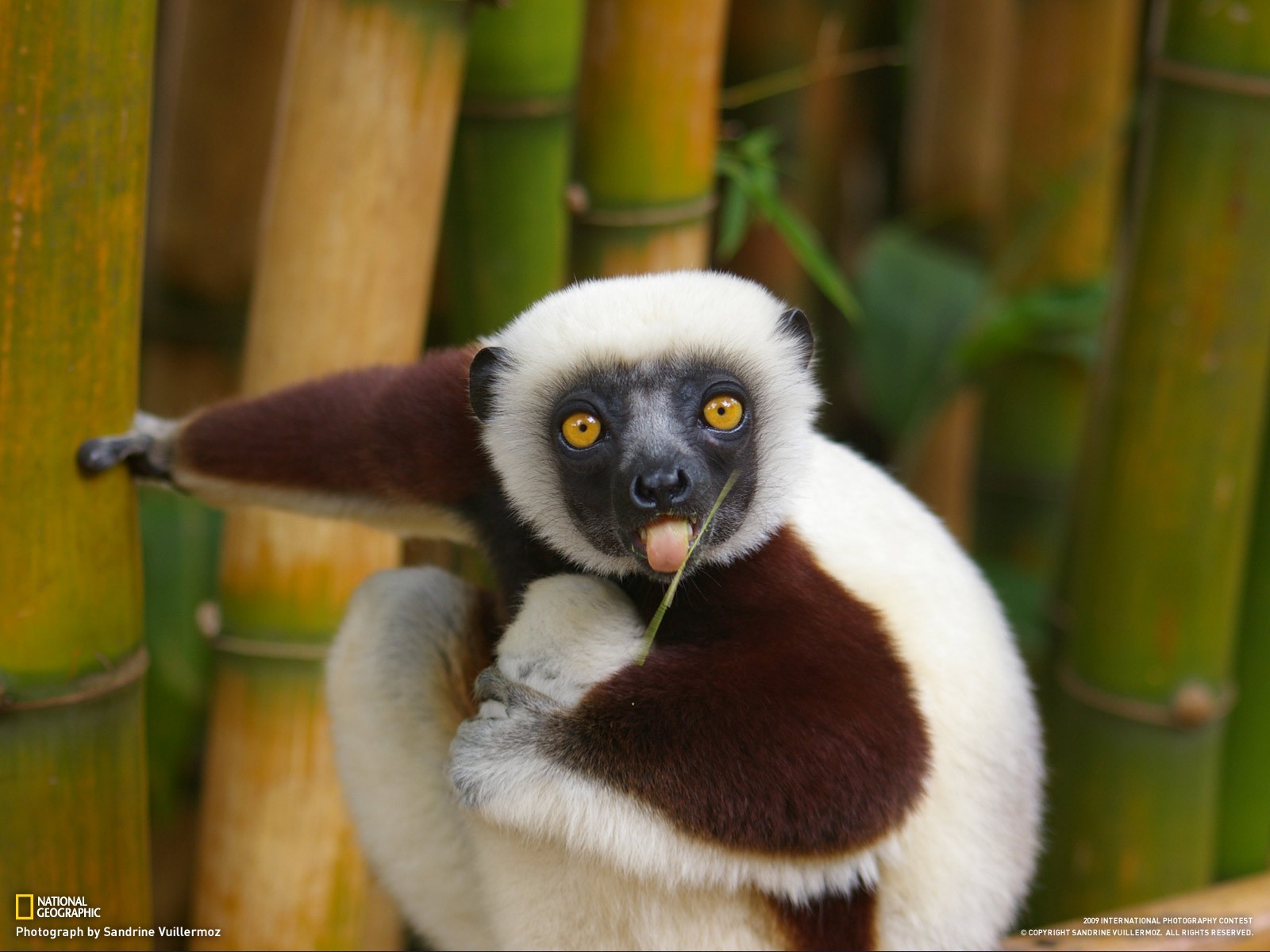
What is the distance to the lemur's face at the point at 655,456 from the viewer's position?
6.18 feet

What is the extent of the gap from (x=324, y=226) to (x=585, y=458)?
0.62 meters

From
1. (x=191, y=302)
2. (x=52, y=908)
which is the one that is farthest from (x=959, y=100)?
(x=52, y=908)

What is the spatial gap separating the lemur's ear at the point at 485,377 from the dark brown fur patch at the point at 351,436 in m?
0.12

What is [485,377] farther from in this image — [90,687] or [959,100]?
[959,100]

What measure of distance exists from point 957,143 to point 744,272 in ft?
3.52

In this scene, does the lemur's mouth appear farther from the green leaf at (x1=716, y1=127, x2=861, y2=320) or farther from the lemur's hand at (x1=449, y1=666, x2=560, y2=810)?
the green leaf at (x1=716, y1=127, x2=861, y2=320)

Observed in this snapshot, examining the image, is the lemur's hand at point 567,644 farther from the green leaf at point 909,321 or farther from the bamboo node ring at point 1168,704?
the green leaf at point 909,321

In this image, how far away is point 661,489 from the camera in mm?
1867

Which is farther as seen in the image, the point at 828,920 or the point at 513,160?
the point at 513,160

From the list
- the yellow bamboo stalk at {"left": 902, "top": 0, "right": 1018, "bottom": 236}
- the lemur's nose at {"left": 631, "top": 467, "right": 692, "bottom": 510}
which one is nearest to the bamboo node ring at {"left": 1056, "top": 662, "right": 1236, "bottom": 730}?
the lemur's nose at {"left": 631, "top": 467, "right": 692, "bottom": 510}

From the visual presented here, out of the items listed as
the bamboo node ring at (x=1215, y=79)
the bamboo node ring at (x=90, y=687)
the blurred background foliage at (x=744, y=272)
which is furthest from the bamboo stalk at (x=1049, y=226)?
the bamboo node ring at (x=90, y=687)

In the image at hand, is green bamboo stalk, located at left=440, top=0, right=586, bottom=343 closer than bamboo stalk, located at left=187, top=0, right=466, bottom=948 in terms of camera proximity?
No

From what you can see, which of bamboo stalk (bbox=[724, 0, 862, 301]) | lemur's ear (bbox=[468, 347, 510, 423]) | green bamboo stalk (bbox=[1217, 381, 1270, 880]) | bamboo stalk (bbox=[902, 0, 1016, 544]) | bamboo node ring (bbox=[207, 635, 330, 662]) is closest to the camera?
lemur's ear (bbox=[468, 347, 510, 423])

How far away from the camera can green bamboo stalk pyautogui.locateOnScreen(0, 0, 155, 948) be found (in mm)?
1737
